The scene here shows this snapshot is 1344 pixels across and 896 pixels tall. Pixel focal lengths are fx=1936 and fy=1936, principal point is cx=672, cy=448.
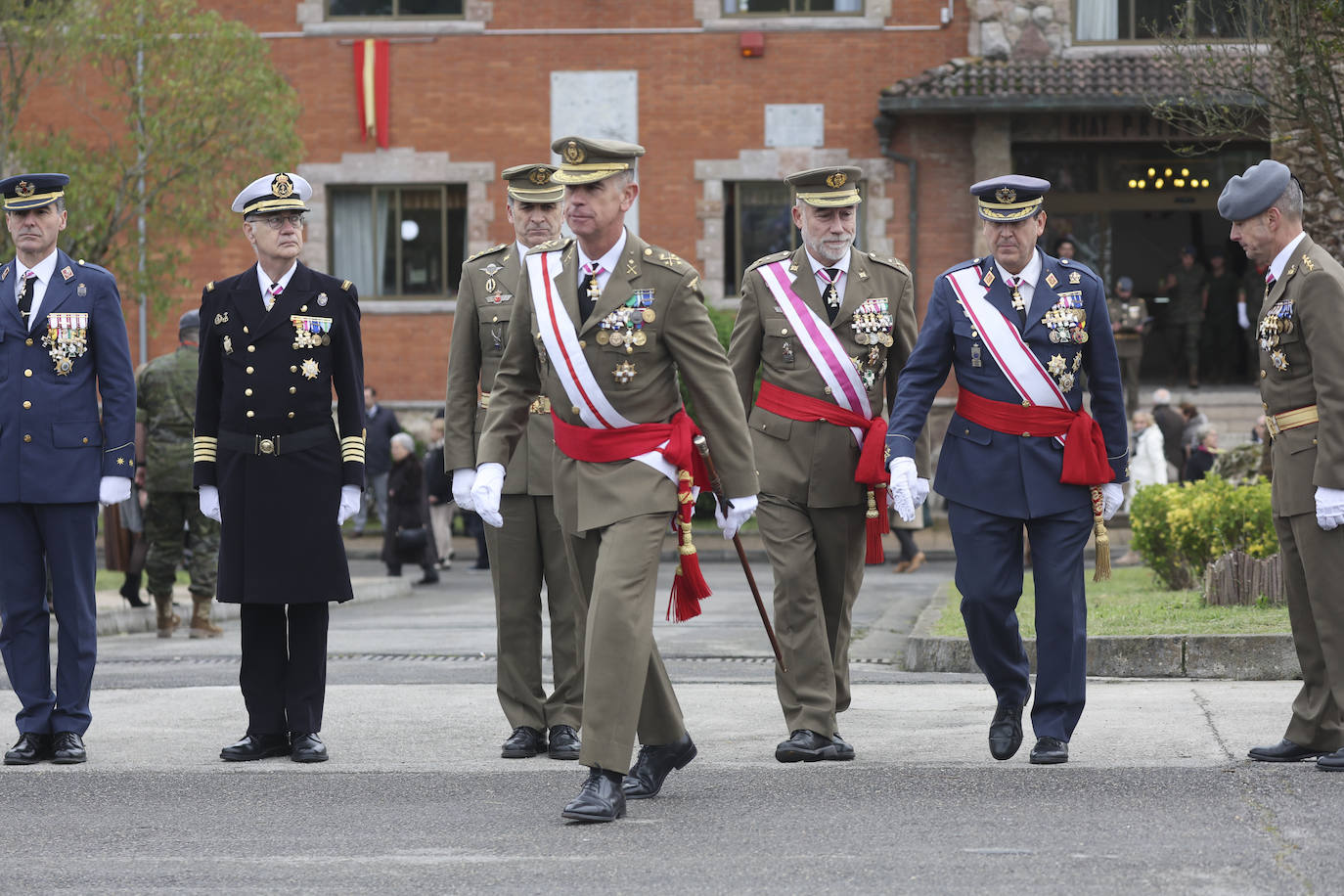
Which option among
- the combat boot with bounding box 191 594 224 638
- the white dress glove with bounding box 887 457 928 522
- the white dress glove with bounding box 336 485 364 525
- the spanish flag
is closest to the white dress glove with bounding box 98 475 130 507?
the white dress glove with bounding box 336 485 364 525

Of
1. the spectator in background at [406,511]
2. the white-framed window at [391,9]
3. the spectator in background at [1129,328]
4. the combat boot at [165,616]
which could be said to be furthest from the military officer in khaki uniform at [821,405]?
the white-framed window at [391,9]

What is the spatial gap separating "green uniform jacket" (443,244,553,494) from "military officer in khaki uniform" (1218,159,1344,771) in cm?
275

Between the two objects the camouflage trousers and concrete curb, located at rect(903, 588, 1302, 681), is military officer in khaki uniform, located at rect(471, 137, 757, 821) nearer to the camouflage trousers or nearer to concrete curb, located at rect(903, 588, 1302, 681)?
concrete curb, located at rect(903, 588, 1302, 681)

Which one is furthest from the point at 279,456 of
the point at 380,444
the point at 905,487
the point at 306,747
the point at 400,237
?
the point at 400,237

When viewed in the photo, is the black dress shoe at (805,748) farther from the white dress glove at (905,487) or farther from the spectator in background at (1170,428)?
the spectator in background at (1170,428)

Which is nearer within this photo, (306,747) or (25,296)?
(306,747)

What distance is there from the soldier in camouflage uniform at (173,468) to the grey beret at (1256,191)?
7.32 meters

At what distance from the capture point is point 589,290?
254 inches

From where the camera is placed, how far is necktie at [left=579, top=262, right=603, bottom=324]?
253 inches

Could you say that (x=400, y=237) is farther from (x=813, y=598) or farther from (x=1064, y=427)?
(x=1064, y=427)

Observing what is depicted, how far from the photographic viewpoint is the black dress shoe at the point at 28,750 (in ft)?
24.1

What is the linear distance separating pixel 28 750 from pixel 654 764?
2576mm

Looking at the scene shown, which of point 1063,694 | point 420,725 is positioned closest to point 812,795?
point 1063,694

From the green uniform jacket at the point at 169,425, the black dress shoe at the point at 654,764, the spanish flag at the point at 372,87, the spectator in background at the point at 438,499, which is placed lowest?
the spectator in background at the point at 438,499
